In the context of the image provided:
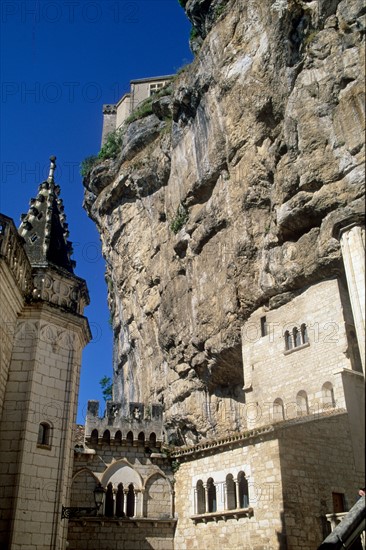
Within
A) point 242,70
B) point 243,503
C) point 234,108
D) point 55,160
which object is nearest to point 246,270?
point 234,108

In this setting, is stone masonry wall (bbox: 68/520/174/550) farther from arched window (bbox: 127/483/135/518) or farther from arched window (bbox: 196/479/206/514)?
arched window (bbox: 196/479/206/514)

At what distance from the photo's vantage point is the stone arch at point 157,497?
21.7 metres

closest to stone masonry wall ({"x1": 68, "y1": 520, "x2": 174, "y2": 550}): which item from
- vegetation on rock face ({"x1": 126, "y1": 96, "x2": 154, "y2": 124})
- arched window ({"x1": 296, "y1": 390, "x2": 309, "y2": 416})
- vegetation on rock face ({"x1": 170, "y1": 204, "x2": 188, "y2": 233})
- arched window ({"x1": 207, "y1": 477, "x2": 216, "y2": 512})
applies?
arched window ({"x1": 207, "y1": 477, "x2": 216, "y2": 512})

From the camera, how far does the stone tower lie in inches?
445

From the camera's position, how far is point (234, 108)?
1183 inches

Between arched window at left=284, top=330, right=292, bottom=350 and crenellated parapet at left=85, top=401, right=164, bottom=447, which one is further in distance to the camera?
arched window at left=284, top=330, right=292, bottom=350

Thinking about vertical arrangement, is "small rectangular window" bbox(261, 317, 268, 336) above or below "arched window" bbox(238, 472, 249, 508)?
above

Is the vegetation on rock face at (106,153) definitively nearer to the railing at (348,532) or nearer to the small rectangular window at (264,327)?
the small rectangular window at (264,327)

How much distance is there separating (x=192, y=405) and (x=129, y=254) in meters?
14.1

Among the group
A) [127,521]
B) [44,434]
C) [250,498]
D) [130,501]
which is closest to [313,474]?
[250,498]

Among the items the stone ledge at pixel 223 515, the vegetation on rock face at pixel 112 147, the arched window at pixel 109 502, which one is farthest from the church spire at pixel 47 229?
the vegetation on rock face at pixel 112 147

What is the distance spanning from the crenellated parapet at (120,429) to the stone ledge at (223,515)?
11.6ft

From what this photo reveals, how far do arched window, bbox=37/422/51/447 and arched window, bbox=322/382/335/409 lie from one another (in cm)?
1430

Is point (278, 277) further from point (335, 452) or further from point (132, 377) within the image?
point (132, 377)
